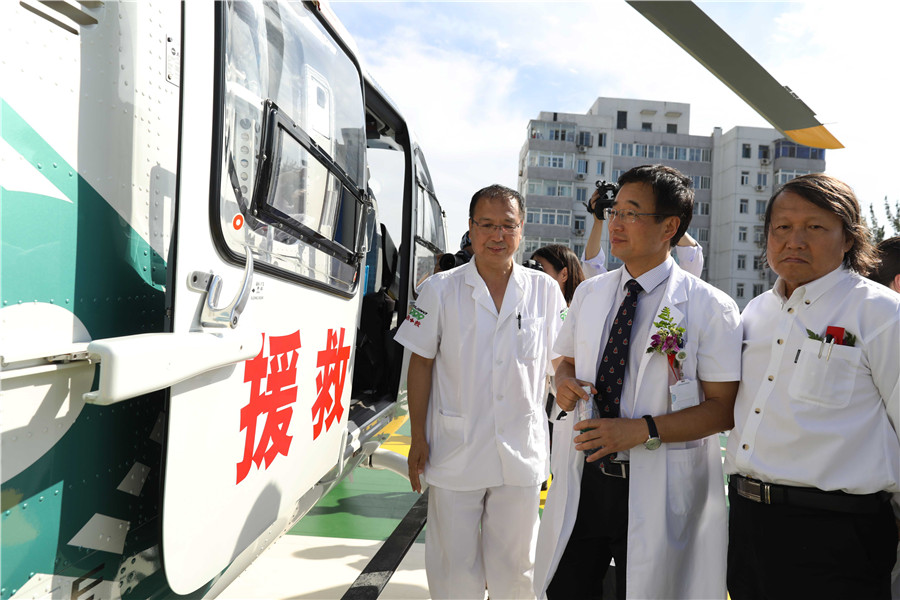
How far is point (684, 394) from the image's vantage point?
6.51 ft

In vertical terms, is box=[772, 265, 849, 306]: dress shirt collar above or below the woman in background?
below

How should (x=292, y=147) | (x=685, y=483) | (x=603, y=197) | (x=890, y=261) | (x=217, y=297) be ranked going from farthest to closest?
(x=603, y=197)
(x=890, y=261)
(x=685, y=483)
(x=292, y=147)
(x=217, y=297)

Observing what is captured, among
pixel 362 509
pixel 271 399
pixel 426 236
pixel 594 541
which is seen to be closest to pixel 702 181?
pixel 426 236

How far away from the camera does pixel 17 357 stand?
3.47 feet

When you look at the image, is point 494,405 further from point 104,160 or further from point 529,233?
point 529,233

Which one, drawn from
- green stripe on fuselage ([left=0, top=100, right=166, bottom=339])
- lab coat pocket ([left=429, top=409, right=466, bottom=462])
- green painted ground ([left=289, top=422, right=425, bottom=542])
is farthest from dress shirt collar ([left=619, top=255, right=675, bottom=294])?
green painted ground ([left=289, top=422, right=425, bottom=542])

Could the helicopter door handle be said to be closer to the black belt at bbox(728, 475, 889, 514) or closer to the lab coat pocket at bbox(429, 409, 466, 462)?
the lab coat pocket at bbox(429, 409, 466, 462)

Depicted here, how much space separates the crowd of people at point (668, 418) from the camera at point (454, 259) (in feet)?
5.08

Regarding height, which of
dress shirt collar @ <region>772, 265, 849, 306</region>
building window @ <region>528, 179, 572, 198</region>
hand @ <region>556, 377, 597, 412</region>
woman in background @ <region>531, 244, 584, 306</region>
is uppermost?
building window @ <region>528, 179, 572, 198</region>

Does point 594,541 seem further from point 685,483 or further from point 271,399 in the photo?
point 271,399

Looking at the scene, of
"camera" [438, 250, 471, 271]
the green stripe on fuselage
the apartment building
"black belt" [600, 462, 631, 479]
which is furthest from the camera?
the apartment building

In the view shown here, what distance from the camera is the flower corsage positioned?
202 cm

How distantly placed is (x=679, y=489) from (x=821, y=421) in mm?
491

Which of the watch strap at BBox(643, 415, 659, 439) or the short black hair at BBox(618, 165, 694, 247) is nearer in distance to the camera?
the watch strap at BBox(643, 415, 659, 439)
